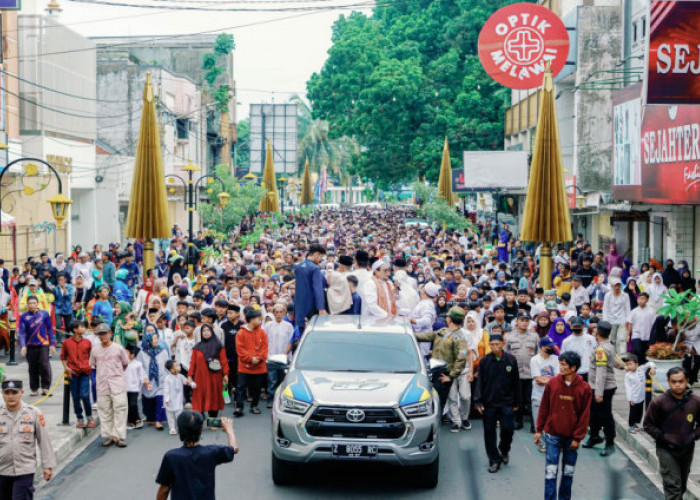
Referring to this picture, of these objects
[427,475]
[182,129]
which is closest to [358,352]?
[427,475]

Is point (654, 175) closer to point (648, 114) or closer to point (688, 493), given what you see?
point (648, 114)

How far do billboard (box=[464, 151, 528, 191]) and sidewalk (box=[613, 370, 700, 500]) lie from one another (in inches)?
1106

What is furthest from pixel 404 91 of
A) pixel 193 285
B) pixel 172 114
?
pixel 193 285

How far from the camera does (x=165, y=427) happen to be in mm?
12633

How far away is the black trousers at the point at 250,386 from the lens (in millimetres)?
13211

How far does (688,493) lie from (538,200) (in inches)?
339

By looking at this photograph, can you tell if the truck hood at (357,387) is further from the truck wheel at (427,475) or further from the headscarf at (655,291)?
the headscarf at (655,291)

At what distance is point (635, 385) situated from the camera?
38.6ft

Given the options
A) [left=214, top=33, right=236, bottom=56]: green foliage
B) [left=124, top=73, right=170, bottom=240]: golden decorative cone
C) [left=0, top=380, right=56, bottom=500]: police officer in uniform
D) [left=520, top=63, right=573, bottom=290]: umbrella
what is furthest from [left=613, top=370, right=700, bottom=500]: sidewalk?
[left=214, top=33, right=236, bottom=56]: green foliage

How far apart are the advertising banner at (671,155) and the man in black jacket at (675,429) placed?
11.3 m

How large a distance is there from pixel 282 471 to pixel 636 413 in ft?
16.5

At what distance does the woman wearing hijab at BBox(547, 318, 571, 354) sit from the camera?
12711 millimetres

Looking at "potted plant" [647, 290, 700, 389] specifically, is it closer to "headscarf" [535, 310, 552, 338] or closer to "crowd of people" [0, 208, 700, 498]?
"crowd of people" [0, 208, 700, 498]

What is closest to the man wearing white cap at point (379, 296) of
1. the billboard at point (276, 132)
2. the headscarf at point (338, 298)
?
the headscarf at point (338, 298)
